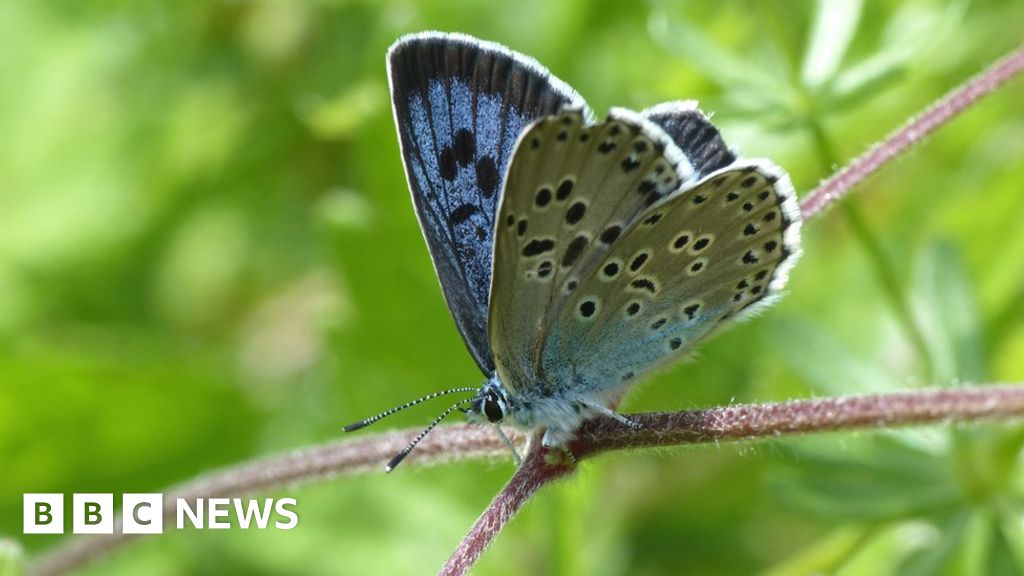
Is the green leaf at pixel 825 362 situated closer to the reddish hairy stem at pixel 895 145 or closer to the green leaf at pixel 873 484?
the green leaf at pixel 873 484

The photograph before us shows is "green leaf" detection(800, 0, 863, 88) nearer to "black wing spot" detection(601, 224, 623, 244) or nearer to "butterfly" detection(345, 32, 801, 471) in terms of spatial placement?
"butterfly" detection(345, 32, 801, 471)

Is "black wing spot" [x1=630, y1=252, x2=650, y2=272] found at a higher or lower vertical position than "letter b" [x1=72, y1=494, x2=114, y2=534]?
lower

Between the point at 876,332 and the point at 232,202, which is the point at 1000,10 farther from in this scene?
the point at 232,202

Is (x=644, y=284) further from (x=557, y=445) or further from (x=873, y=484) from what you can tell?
(x=873, y=484)

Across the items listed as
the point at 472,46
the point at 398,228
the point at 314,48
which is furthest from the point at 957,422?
the point at 314,48

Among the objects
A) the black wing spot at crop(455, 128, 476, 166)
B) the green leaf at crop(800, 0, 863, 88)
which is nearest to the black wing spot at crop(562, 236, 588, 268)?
the black wing spot at crop(455, 128, 476, 166)

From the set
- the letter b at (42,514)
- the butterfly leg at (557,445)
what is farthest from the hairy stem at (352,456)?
the letter b at (42,514)
